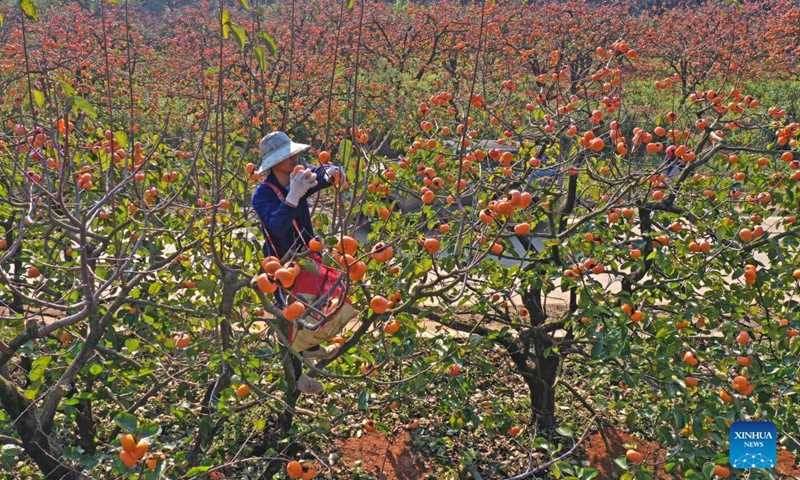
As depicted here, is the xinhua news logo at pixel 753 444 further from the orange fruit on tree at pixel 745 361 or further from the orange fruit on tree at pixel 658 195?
the orange fruit on tree at pixel 658 195

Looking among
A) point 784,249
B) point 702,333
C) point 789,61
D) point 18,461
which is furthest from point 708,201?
point 789,61

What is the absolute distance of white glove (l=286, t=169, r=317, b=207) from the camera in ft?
8.25

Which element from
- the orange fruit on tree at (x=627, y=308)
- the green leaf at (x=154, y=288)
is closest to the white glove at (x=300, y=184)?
the green leaf at (x=154, y=288)

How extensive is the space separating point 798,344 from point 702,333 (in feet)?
1.58

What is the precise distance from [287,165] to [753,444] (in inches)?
94.5

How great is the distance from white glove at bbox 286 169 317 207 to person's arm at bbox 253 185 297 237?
7cm

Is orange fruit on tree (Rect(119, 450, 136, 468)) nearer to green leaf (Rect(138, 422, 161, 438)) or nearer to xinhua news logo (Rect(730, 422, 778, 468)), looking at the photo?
green leaf (Rect(138, 422, 161, 438))

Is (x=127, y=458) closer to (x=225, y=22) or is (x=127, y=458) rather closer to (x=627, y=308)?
(x=225, y=22)

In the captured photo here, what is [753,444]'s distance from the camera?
8.87ft

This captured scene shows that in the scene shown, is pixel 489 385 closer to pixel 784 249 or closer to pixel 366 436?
pixel 366 436

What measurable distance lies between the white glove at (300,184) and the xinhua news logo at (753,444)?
194 cm

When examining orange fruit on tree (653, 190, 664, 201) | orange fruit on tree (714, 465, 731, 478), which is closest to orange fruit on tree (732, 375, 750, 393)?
orange fruit on tree (714, 465, 731, 478)

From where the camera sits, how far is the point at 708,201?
386cm

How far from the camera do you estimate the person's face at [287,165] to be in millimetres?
3146
